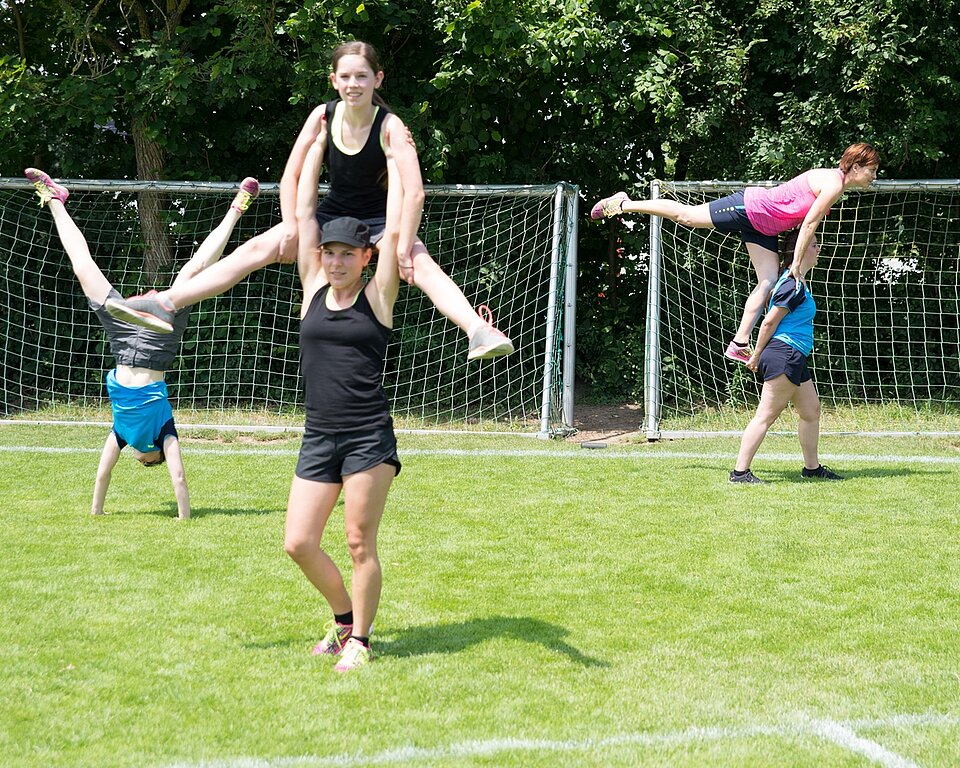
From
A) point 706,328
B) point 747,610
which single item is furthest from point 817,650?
point 706,328

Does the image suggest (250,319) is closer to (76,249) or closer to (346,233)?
(76,249)

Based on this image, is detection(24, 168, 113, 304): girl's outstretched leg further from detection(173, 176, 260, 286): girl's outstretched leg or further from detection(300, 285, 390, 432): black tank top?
A: detection(300, 285, 390, 432): black tank top

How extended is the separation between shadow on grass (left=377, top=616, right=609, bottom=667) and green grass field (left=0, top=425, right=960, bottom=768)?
17 mm

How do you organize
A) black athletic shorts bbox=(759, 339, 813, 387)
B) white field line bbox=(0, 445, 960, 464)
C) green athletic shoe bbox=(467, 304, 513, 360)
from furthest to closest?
1. white field line bbox=(0, 445, 960, 464)
2. black athletic shorts bbox=(759, 339, 813, 387)
3. green athletic shoe bbox=(467, 304, 513, 360)

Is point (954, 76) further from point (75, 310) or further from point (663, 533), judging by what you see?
point (75, 310)

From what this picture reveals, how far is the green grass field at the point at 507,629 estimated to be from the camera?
13.4 ft

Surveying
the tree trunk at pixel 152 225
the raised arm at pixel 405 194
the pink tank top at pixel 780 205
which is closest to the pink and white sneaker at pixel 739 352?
the pink tank top at pixel 780 205

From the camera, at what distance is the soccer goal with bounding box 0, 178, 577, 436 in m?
14.4

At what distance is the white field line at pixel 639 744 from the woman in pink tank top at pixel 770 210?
5.16 m

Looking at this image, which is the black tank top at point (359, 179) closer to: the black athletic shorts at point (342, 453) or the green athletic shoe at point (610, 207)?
the black athletic shorts at point (342, 453)

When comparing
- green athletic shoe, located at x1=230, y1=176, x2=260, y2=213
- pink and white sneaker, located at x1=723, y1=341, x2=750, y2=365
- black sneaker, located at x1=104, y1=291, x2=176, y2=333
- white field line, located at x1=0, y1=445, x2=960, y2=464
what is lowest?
white field line, located at x1=0, y1=445, x2=960, y2=464

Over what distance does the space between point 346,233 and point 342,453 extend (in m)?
0.89

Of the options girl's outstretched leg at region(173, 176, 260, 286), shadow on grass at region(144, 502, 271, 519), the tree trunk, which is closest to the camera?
girl's outstretched leg at region(173, 176, 260, 286)

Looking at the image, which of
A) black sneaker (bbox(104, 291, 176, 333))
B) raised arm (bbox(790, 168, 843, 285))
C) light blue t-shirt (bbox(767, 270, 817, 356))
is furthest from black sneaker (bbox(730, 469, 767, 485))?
black sneaker (bbox(104, 291, 176, 333))
